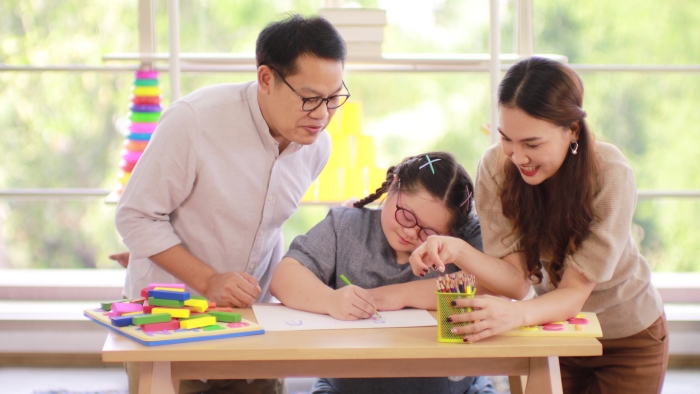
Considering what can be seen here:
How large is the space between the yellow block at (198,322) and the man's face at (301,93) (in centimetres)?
53

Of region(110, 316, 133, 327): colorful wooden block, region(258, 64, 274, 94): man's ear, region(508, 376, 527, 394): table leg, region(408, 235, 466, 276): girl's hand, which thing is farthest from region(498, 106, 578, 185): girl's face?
region(110, 316, 133, 327): colorful wooden block

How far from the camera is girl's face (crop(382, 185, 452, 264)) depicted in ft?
5.04

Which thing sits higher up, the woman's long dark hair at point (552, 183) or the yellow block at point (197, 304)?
the woman's long dark hair at point (552, 183)

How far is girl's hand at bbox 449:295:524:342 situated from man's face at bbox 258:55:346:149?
603mm

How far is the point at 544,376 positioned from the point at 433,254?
0.96 feet

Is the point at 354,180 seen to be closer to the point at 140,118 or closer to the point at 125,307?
A: the point at 140,118

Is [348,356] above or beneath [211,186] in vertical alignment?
beneath

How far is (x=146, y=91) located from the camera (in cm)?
273

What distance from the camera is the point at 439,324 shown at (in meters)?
1.19

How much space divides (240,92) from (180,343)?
774 millimetres

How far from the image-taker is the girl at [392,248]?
1479 millimetres

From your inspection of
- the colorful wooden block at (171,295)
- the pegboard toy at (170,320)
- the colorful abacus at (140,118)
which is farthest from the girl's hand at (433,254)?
the colorful abacus at (140,118)

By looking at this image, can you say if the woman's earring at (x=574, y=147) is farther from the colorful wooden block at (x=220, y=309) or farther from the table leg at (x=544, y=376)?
the colorful wooden block at (x=220, y=309)

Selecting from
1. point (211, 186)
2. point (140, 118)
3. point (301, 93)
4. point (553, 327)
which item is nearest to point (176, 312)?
point (211, 186)
